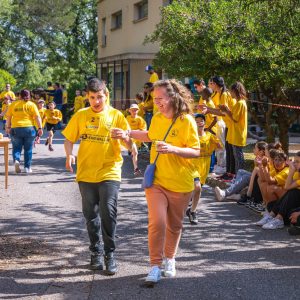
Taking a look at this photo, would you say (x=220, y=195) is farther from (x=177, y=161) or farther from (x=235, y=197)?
(x=177, y=161)

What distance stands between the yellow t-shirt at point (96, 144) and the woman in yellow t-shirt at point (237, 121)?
5.04 metres

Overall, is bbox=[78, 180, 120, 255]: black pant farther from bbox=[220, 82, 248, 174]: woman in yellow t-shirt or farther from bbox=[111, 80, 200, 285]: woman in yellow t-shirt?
bbox=[220, 82, 248, 174]: woman in yellow t-shirt

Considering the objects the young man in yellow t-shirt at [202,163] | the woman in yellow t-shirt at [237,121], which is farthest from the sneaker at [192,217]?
the woman in yellow t-shirt at [237,121]

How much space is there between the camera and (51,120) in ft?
67.0

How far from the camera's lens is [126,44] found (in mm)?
33344

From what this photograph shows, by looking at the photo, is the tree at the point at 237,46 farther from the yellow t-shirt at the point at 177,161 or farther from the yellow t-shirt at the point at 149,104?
the yellow t-shirt at the point at 177,161

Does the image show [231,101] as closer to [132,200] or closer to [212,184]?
[212,184]

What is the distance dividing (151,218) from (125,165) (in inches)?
380

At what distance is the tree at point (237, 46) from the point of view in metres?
12.8

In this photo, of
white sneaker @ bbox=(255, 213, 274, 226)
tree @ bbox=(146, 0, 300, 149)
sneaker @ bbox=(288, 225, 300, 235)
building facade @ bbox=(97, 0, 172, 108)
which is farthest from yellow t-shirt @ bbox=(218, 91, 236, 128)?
building facade @ bbox=(97, 0, 172, 108)

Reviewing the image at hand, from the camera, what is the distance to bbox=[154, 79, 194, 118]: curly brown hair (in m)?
6.22

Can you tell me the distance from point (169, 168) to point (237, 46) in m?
7.18

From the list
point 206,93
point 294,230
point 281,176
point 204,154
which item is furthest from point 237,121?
point 294,230

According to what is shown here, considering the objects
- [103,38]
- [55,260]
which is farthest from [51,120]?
[103,38]
